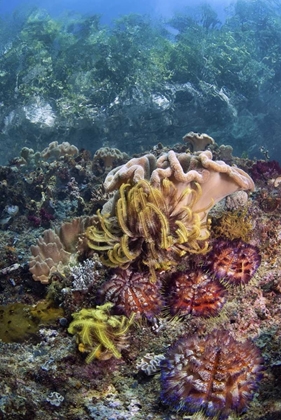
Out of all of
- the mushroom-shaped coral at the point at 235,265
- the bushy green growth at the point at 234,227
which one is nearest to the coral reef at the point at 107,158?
the bushy green growth at the point at 234,227

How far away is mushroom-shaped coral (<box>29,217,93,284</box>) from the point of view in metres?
4.51

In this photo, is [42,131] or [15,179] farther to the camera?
[42,131]

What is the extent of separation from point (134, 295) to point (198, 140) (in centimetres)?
631

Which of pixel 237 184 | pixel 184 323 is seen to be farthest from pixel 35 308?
pixel 237 184

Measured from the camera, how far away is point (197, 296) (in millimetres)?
3361

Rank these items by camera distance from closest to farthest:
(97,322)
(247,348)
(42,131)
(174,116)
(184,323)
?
(247,348) < (97,322) < (184,323) < (42,131) < (174,116)

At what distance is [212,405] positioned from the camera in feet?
7.98

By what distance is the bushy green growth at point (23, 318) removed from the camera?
3688mm

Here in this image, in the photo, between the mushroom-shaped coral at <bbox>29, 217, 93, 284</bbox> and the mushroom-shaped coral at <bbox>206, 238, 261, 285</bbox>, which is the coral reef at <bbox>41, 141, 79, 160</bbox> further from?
the mushroom-shaped coral at <bbox>206, 238, 261, 285</bbox>

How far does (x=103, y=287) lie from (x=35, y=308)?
42.8 inches

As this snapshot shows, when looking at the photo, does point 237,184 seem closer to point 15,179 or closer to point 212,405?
point 212,405

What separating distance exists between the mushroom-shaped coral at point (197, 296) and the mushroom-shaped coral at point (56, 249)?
1.68 meters

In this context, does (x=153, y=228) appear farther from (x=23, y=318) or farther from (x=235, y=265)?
(x=23, y=318)

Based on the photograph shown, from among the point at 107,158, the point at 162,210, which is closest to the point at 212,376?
the point at 162,210
